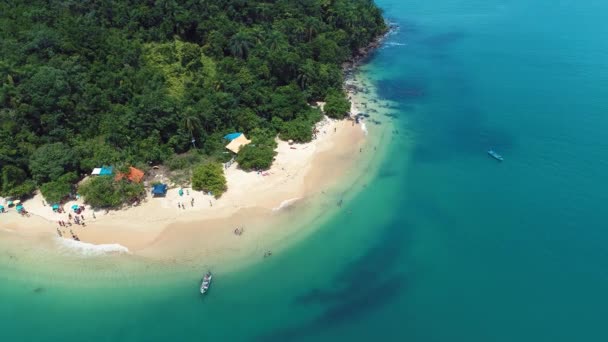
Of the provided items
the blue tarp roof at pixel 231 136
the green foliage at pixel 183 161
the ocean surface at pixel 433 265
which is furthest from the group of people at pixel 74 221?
the blue tarp roof at pixel 231 136

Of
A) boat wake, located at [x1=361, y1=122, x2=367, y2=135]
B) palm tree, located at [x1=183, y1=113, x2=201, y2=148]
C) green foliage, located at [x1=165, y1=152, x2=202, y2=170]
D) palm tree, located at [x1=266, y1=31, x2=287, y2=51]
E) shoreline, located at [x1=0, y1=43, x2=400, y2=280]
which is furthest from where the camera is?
palm tree, located at [x1=266, y1=31, x2=287, y2=51]

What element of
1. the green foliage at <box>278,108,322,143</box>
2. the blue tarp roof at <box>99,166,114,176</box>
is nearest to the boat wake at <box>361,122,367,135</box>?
the green foliage at <box>278,108,322,143</box>

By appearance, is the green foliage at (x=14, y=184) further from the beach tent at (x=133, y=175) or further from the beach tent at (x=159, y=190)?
the beach tent at (x=159, y=190)

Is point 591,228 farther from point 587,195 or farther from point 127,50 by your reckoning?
point 127,50

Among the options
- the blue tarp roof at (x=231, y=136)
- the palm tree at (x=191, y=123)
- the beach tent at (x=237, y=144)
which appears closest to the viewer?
the palm tree at (x=191, y=123)

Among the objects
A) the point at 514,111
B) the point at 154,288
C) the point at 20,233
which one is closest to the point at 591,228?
the point at 514,111

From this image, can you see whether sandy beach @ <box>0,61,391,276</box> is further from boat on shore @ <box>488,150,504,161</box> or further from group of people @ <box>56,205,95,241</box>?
boat on shore @ <box>488,150,504,161</box>
